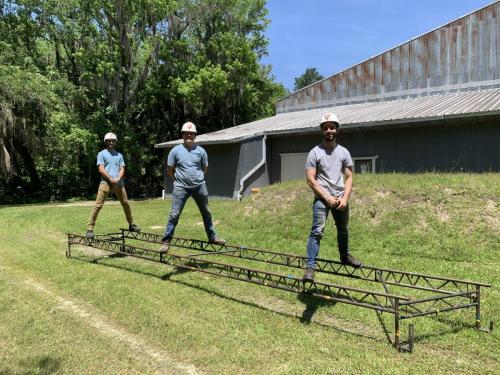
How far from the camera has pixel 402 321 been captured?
4801 millimetres

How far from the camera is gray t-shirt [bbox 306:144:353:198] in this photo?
213 inches

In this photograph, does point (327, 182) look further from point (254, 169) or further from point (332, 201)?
point (254, 169)

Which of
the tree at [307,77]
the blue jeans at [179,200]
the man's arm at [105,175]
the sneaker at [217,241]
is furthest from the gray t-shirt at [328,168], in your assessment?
the tree at [307,77]

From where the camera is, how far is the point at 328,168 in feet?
17.8

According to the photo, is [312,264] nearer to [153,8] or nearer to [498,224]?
[498,224]

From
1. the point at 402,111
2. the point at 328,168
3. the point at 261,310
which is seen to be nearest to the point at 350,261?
the point at 328,168

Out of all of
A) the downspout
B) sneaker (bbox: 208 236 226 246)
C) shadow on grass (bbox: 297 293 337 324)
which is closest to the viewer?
shadow on grass (bbox: 297 293 337 324)

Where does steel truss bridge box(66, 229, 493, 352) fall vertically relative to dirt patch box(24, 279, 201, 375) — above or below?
above

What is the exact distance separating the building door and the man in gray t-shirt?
13461mm

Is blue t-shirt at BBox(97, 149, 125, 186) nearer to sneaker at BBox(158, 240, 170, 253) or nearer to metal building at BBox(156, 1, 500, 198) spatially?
sneaker at BBox(158, 240, 170, 253)

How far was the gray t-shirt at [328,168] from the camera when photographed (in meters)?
5.40

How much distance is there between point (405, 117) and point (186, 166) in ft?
32.4

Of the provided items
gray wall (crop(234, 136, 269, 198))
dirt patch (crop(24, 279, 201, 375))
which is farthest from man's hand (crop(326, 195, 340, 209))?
gray wall (crop(234, 136, 269, 198))

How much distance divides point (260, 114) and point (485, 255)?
2574 centimetres
